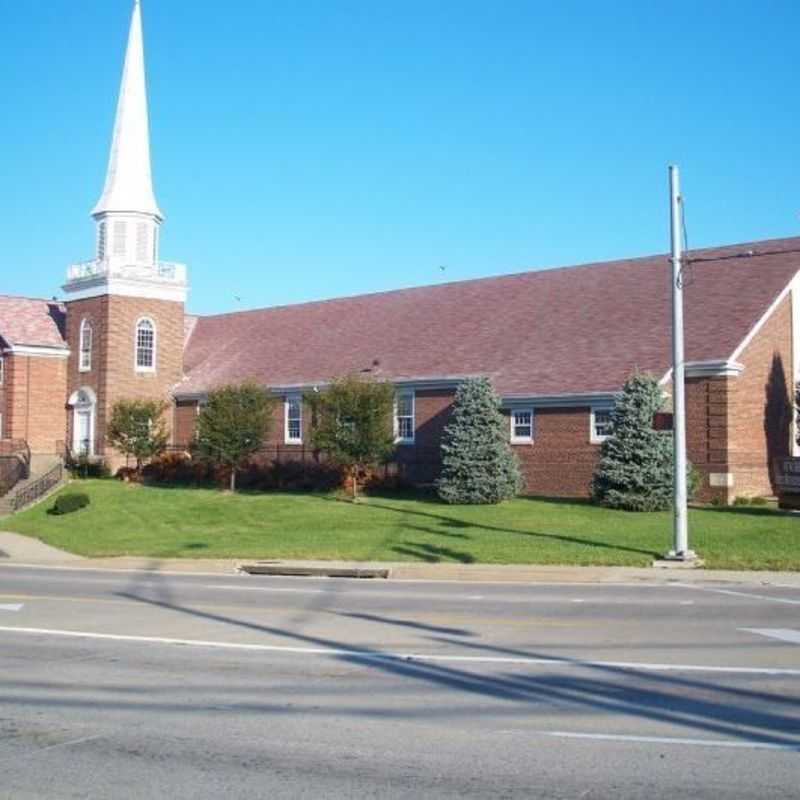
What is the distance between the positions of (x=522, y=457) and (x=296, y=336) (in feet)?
53.3

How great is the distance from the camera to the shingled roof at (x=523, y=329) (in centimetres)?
3641

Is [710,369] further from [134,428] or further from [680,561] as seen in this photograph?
[134,428]

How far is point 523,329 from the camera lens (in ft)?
137

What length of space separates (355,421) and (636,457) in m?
9.08

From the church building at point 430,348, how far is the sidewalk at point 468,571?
11.6 meters

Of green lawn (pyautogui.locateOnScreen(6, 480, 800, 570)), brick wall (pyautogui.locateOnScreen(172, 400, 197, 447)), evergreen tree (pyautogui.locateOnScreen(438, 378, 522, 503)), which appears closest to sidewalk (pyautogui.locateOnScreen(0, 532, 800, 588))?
green lawn (pyautogui.locateOnScreen(6, 480, 800, 570))

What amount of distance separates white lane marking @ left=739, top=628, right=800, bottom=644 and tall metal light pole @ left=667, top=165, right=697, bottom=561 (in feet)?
27.4

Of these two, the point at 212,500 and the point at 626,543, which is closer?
the point at 626,543

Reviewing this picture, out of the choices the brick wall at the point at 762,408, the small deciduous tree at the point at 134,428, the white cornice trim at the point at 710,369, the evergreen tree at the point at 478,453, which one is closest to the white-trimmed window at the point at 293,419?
the small deciduous tree at the point at 134,428

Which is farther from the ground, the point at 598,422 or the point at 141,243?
the point at 141,243

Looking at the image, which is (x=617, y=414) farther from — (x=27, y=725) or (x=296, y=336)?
(x=27, y=725)

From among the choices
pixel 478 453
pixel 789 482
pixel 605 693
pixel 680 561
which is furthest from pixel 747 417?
pixel 605 693

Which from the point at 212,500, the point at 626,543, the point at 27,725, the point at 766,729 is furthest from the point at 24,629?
the point at 212,500

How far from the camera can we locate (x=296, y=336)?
5053 centimetres
